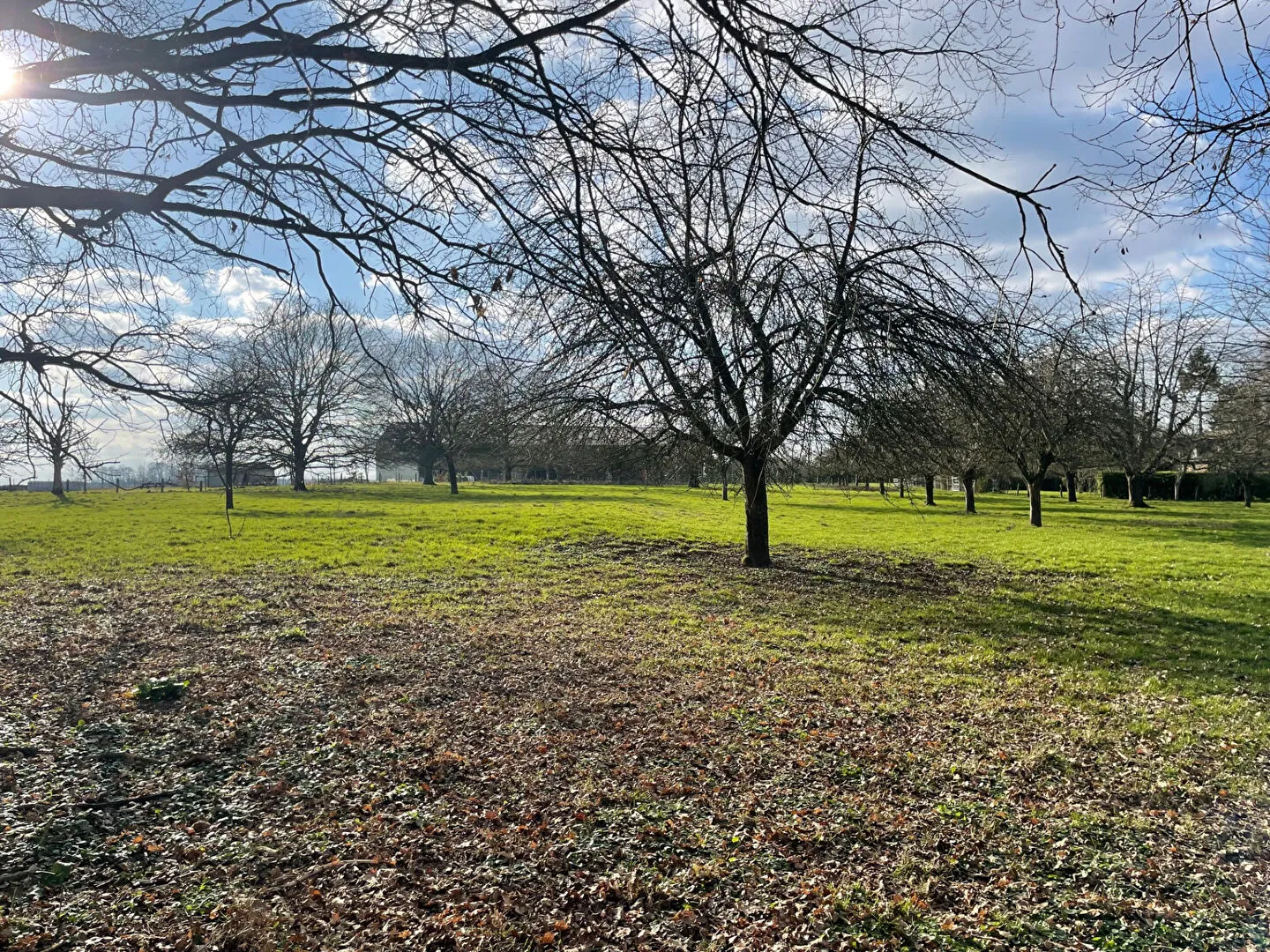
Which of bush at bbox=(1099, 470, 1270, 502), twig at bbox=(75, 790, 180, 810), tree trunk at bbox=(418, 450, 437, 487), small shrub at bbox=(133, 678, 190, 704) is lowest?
twig at bbox=(75, 790, 180, 810)

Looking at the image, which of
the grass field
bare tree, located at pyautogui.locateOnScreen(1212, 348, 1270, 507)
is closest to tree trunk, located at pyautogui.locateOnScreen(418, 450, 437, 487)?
the grass field

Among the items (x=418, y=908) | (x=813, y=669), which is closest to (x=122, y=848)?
(x=418, y=908)

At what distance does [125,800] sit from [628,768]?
2.89 meters

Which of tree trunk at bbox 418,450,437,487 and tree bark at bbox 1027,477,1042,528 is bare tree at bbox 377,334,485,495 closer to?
tree bark at bbox 1027,477,1042,528

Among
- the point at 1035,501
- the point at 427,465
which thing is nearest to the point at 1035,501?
the point at 1035,501

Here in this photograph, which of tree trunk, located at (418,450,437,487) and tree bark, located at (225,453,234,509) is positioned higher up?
tree trunk, located at (418,450,437,487)

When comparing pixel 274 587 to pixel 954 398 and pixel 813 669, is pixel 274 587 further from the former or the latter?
pixel 954 398

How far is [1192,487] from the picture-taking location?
36781 mm

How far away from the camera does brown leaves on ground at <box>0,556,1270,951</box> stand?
2957 mm

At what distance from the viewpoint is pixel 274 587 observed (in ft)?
33.8

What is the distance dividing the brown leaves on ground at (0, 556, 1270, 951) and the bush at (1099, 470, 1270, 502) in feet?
121

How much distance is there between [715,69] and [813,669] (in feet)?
17.9

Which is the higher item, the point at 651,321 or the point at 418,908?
the point at 651,321

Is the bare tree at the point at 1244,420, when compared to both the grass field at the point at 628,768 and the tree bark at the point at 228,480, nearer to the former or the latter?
the grass field at the point at 628,768
